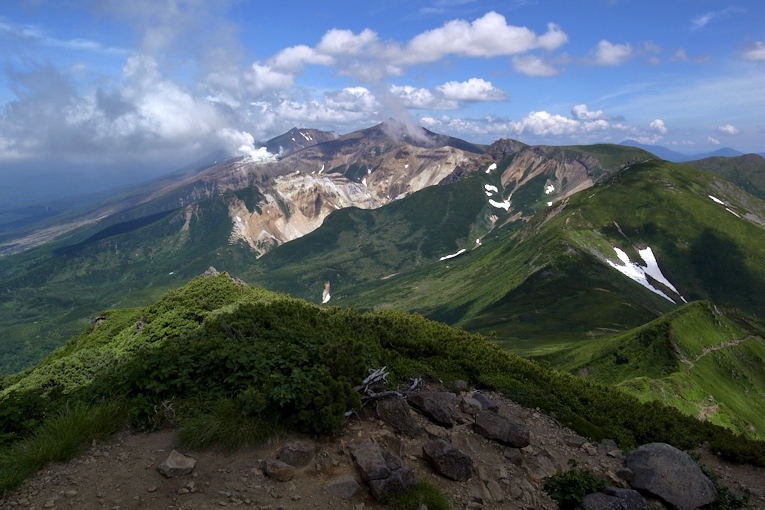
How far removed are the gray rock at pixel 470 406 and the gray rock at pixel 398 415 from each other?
3.39m

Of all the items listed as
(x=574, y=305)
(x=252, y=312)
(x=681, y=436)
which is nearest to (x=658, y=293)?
(x=574, y=305)

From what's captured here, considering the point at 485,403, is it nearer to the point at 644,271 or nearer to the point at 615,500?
the point at 615,500

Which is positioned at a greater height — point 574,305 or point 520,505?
point 520,505

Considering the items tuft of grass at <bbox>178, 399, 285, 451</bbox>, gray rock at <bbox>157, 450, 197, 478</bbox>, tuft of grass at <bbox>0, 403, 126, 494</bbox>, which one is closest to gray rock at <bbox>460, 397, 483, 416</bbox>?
tuft of grass at <bbox>178, 399, 285, 451</bbox>

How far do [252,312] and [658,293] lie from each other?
183370mm

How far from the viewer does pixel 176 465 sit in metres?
10.9

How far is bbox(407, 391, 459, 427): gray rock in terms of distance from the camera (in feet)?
50.4

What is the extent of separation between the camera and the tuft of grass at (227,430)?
1174 cm

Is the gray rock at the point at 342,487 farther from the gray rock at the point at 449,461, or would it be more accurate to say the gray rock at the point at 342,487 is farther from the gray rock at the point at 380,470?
the gray rock at the point at 449,461

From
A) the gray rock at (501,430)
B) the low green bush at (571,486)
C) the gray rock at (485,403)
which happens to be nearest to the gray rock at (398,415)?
the gray rock at (501,430)

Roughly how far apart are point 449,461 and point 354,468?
2927 millimetres

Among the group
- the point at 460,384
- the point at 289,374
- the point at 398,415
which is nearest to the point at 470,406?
the point at 460,384

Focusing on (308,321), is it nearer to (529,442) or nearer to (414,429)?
(414,429)

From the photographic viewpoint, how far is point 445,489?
1252 centimetres
